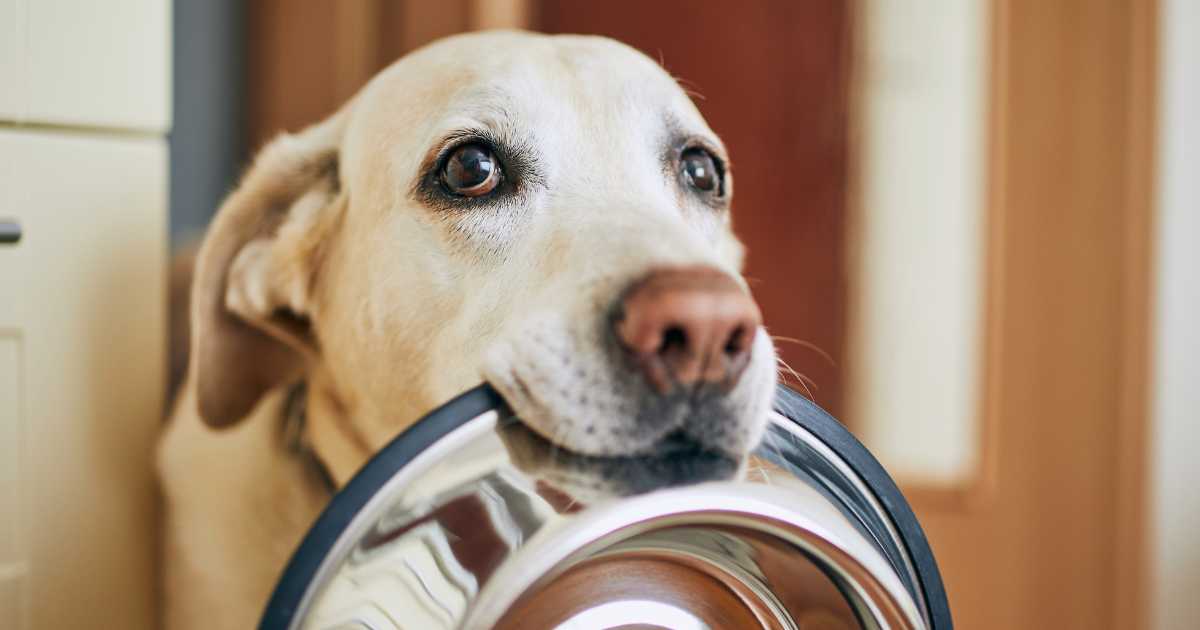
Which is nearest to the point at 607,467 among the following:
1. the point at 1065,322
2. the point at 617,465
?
the point at 617,465

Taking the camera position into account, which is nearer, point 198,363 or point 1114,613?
point 198,363

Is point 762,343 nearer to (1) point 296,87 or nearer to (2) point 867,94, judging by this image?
(1) point 296,87

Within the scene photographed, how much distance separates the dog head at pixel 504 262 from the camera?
67cm

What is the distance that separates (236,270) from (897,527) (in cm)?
76

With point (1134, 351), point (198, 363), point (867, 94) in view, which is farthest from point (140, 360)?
point (1134, 351)

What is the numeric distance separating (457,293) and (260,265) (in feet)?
0.92

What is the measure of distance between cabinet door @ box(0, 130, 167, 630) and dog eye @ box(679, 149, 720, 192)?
0.59 m

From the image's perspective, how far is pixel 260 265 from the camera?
1005 millimetres

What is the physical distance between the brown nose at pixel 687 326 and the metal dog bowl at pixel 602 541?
0.07 m

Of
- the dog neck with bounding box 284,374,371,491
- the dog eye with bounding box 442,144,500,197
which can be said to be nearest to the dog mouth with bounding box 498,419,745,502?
the dog eye with bounding box 442,144,500,197

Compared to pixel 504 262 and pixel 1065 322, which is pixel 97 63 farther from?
pixel 1065 322

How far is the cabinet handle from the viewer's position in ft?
2.72

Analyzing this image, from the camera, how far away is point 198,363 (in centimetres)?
101

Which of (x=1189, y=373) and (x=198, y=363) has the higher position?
(x=198, y=363)
